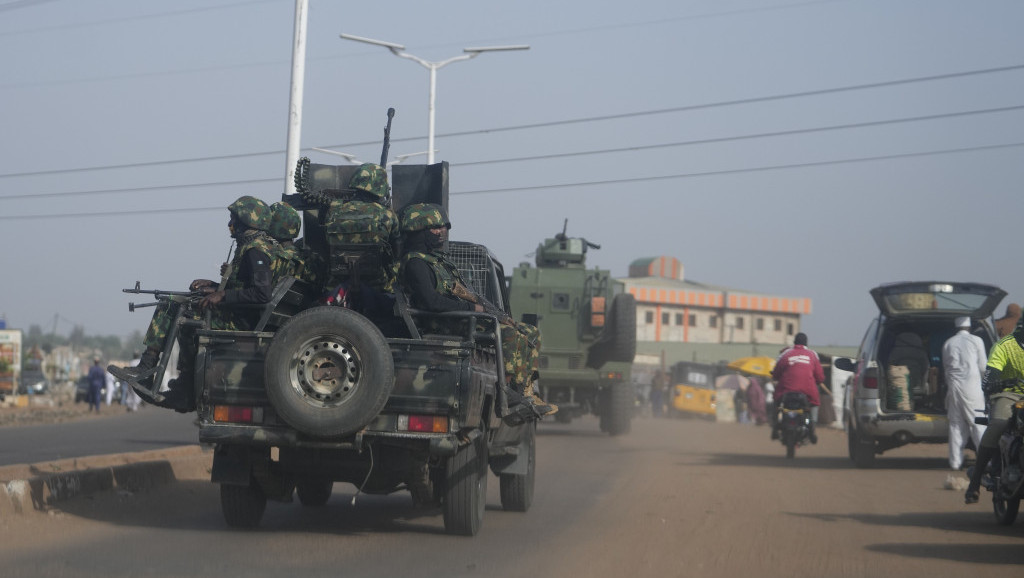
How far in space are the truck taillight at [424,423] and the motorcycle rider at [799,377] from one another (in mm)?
10372

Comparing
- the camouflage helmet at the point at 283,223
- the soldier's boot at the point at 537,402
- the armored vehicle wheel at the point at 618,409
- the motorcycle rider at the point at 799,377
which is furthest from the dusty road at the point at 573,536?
the armored vehicle wheel at the point at 618,409

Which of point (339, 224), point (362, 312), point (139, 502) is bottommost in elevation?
point (139, 502)

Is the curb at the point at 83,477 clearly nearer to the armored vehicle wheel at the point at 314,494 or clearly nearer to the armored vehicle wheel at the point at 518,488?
the armored vehicle wheel at the point at 314,494

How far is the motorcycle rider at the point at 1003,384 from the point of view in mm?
8984

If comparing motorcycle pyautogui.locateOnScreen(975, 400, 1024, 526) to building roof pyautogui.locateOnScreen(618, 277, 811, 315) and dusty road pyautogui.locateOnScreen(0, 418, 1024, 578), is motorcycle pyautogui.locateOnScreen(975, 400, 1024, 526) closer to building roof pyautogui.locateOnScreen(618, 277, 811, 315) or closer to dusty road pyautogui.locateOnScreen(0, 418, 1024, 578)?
dusty road pyautogui.locateOnScreen(0, 418, 1024, 578)

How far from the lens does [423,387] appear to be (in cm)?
752

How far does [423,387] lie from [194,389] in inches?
60.4

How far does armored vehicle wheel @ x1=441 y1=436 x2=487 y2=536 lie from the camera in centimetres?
812

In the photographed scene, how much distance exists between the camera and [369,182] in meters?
8.48

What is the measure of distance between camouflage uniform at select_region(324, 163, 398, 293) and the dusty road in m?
1.76

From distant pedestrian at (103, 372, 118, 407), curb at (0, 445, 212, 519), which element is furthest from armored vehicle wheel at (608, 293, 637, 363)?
distant pedestrian at (103, 372, 118, 407)

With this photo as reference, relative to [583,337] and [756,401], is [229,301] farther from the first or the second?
[756,401]

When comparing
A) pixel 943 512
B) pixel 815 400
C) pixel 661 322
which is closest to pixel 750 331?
pixel 661 322

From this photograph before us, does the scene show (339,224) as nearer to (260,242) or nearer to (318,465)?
(260,242)
